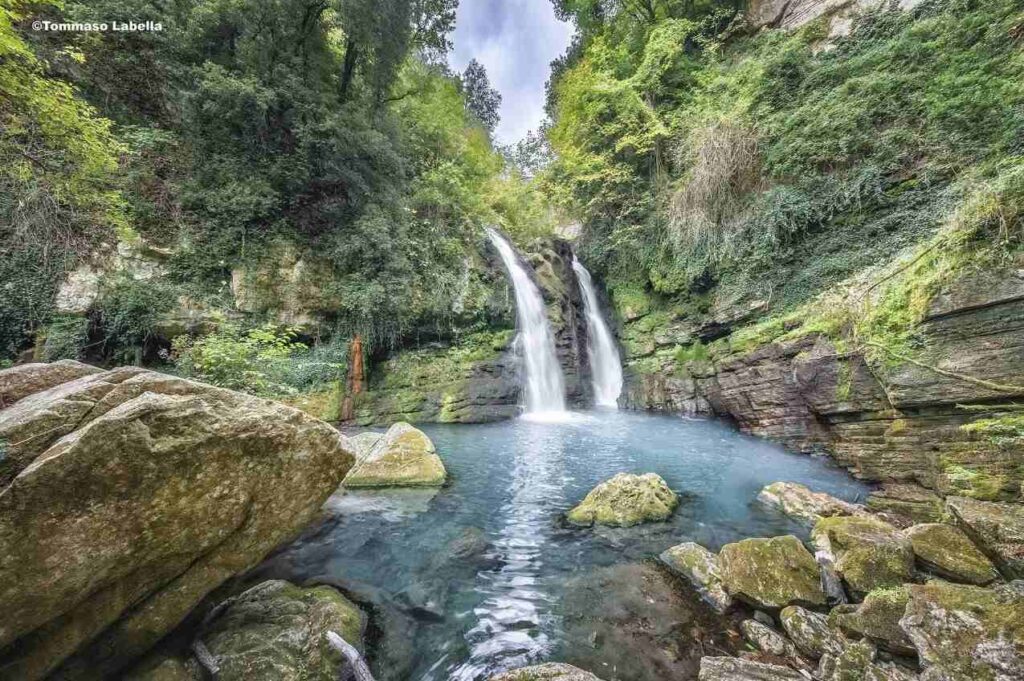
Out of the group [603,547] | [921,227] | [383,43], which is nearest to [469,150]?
[383,43]

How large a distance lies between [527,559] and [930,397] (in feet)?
19.1

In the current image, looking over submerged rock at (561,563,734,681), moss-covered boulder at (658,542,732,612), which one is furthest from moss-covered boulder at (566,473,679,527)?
submerged rock at (561,563,734,681)

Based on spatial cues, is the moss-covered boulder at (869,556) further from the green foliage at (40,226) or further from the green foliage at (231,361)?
the green foliage at (40,226)

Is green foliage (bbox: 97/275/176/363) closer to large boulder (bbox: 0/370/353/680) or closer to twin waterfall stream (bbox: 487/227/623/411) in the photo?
large boulder (bbox: 0/370/353/680)

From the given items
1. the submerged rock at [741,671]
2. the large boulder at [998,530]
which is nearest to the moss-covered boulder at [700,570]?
the submerged rock at [741,671]

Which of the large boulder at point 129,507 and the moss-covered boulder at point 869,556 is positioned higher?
the large boulder at point 129,507

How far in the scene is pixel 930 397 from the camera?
495cm

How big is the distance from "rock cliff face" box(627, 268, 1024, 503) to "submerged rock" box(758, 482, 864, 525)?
39.2 inches

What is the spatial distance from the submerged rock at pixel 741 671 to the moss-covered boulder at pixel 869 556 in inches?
46.8

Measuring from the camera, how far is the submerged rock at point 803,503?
4.38 m

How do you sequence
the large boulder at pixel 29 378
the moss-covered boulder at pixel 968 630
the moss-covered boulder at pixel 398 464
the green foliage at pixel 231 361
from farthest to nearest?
the moss-covered boulder at pixel 398 464 → the green foliage at pixel 231 361 → the large boulder at pixel 29 378 → the moss-covered boulder at pixel 968 630

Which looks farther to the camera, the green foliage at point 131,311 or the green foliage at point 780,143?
the green foliage at point 131,311

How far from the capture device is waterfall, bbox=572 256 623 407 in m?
14.0

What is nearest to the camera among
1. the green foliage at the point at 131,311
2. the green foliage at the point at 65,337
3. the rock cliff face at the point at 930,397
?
the rock cliff face at the point at 930,397
